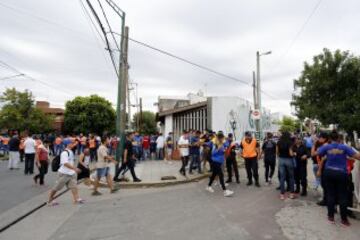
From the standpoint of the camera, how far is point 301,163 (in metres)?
8.12

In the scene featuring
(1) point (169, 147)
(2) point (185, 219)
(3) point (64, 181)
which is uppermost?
(1) point (169, 147)

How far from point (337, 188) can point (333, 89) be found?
15.0 meters

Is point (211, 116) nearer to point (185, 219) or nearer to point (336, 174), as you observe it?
point (185, 219)

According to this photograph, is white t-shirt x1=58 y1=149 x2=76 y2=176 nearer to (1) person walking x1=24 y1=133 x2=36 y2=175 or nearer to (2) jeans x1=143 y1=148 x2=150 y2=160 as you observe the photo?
(1) person walking x1=24 y1=133 x2=36 y2=175

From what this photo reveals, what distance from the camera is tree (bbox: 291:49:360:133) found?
17445mm

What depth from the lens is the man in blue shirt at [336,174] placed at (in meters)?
5.63

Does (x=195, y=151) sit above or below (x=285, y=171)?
above

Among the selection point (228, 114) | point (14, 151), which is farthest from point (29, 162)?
point (228, 114)

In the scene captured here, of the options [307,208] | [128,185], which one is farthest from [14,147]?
[307,208]

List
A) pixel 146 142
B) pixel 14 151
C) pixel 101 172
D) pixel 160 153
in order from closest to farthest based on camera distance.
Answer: pixel 101 172
pixel 14 151
pixel 146 142
pixel 160 153

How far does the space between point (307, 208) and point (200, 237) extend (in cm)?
313

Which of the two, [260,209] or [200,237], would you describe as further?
[260,209]

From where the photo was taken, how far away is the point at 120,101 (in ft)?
39.9

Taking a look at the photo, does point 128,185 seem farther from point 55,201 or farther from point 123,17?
point 123,17
